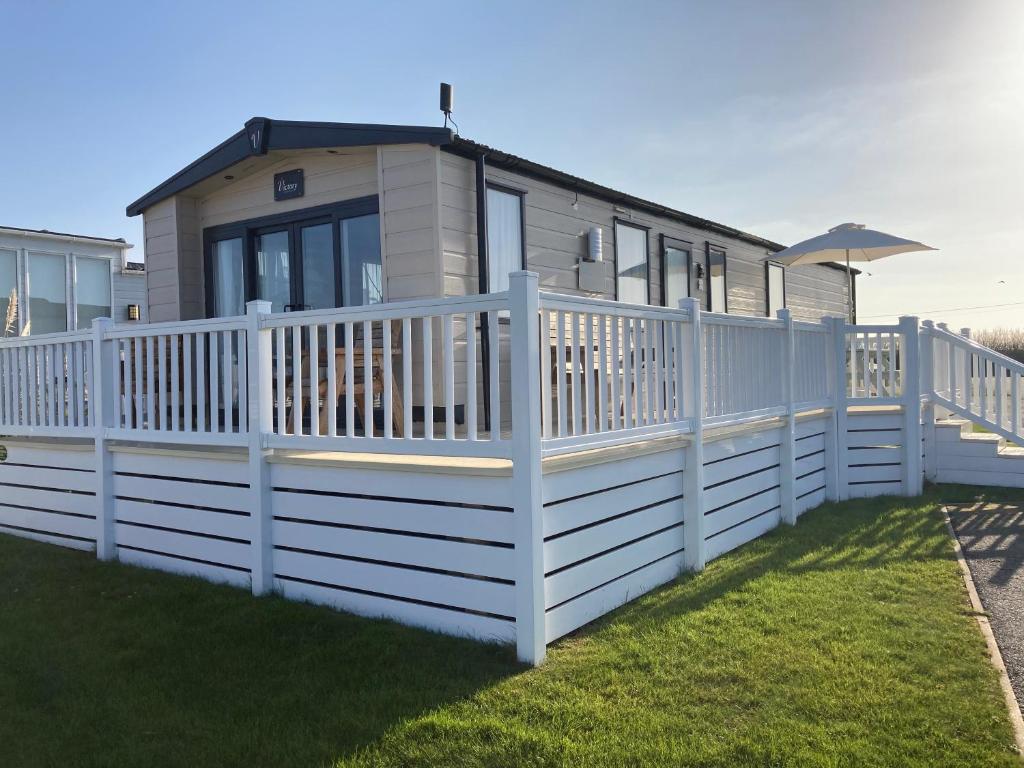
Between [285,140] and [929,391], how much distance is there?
638 cm

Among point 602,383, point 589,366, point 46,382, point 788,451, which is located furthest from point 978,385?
point 46,382

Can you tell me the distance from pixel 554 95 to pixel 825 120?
360 centimetres

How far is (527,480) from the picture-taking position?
3.13m

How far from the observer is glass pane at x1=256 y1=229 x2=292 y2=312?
696 centimetres

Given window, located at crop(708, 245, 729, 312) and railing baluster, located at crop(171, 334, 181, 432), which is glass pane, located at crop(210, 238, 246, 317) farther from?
window, located at crop(708, 245, 729, 312)

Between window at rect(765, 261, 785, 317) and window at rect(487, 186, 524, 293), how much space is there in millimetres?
6220

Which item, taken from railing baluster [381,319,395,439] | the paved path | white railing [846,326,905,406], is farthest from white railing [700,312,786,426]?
railing baluster [381,319,395,439]

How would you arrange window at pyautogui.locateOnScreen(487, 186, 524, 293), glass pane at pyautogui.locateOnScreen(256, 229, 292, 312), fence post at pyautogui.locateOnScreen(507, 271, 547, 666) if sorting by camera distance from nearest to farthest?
→ fence post at pyautogui.locateOnScreen(507, 271, 547, 666) → window at pyautogui.locateOnScreen(487, 186, 524, 293) → glass pane at pyautogui.locateOnScreen(256, 229, 292, 312)

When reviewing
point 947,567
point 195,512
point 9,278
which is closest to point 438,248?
point 195,512

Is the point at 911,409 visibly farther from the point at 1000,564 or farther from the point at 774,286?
the point at 774,286

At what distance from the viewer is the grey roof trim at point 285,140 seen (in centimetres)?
566

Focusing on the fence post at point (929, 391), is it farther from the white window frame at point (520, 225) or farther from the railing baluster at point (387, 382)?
the railing baluster at point (387, 382)

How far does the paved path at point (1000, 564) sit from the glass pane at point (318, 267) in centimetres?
521

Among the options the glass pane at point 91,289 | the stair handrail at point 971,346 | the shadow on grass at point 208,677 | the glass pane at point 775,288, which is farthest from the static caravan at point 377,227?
the glass pane at point 91,289
